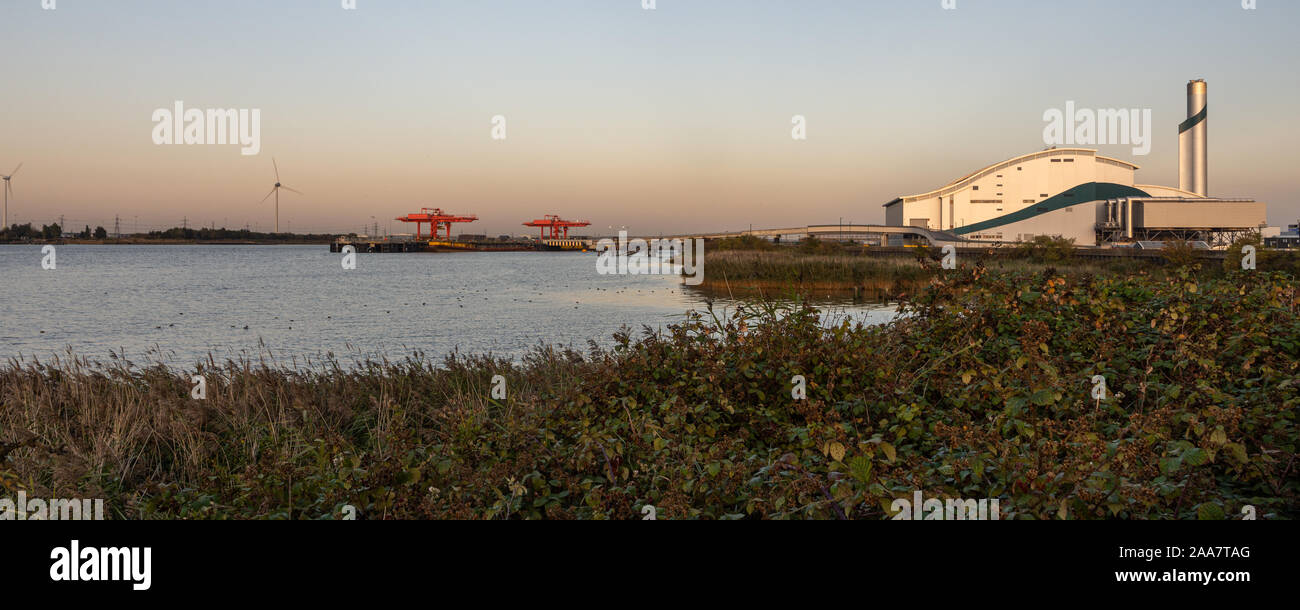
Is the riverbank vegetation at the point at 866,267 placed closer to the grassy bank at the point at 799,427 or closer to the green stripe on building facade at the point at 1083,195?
the grassy bank at the point at 799,427

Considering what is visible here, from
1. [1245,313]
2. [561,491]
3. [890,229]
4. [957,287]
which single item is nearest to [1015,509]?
[561,491]

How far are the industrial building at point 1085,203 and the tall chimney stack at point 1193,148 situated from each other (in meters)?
0.12

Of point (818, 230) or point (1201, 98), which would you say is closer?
point (1201, 98)

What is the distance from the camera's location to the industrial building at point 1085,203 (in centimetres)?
8638

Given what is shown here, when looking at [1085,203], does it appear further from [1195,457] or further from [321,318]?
[1195,457]

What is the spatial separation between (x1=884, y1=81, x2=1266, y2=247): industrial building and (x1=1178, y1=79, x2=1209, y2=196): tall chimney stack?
0.12 metres

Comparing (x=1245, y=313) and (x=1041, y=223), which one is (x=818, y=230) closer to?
(x=1041, y=223)

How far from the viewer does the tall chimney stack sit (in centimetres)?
9666

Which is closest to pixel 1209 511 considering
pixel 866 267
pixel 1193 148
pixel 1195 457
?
pixel 1195 457

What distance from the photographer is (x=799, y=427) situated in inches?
232

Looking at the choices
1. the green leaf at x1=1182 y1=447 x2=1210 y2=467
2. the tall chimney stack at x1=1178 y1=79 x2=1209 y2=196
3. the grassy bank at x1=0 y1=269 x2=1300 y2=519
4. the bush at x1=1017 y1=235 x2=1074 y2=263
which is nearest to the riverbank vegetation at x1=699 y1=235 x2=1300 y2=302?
the bush at x1=1017 y1=235 x2=1074 y2=263
